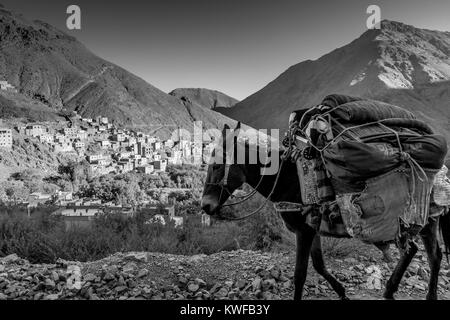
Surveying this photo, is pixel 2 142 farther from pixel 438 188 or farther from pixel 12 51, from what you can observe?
pixel 438 188

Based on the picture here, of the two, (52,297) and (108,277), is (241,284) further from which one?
(52,297)

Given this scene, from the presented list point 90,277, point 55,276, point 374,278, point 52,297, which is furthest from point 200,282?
point 374,278

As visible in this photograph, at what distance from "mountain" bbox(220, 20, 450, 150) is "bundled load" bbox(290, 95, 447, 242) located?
6133cm

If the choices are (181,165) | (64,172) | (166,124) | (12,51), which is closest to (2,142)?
(64,172)

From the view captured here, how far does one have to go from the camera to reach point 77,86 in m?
128

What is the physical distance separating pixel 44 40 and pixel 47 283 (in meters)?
175

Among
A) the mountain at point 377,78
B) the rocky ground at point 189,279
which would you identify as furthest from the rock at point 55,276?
the mountain at point 377,78

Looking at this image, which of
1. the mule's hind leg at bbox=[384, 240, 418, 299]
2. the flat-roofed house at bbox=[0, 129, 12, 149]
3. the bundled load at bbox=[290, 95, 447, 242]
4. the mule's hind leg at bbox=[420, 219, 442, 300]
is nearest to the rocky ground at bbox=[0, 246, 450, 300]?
the mule's hind leg at bbox=[384, 240, 418, 299]

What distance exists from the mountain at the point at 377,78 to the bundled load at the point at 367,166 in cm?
6133

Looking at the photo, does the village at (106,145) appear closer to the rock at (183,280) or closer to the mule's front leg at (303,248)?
the rock at (183,280)

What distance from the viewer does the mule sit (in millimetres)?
3543

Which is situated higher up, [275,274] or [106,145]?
[106,145]

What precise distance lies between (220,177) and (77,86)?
141m

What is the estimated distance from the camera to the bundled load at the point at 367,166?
3.23 meters
